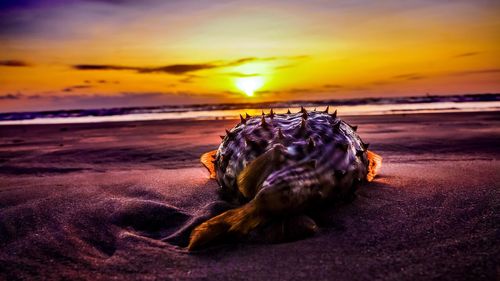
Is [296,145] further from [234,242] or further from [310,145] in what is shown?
[234,242]

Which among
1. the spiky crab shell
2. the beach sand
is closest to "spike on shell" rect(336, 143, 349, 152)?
the spiky crab shell

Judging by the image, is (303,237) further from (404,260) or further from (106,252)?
(106,252)

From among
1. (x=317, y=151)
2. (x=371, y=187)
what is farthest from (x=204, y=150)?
(x=317, y=151)

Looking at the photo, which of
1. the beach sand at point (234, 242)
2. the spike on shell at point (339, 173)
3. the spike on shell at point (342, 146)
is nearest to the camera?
the beach sand at point (234, 242)

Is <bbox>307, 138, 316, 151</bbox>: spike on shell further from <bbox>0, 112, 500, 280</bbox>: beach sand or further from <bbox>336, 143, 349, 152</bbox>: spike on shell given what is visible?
<bbox>0, 112, 500, 280</bbox>: beach sand

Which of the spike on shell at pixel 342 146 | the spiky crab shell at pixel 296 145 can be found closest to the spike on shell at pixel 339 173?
the spiky crab shell at pixel 296 145

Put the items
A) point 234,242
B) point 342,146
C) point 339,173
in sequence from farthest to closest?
point 342,146, point 339,173, point 234,242

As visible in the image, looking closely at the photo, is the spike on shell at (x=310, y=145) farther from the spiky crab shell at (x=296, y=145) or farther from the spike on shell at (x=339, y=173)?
the spike on shell at (x=339, y=173)

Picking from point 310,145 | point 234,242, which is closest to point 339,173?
point 310,145
